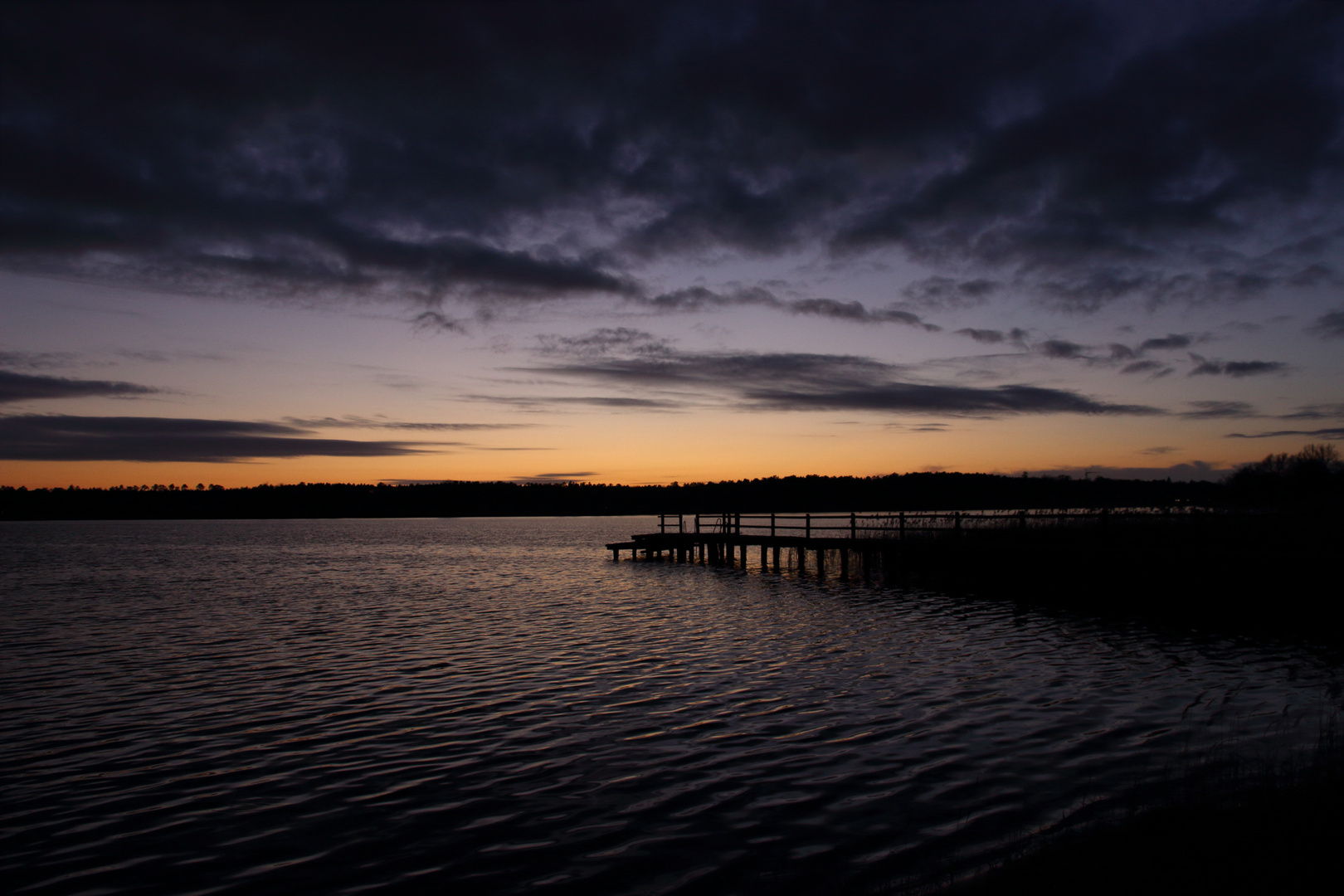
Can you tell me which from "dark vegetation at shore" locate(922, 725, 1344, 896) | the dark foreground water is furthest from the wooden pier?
"dark vegetation at shore" locate(922, 725, 1344, 896)

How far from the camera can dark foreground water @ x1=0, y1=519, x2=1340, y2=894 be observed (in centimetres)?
790

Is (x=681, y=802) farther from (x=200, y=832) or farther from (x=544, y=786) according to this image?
(x=200, y=832)

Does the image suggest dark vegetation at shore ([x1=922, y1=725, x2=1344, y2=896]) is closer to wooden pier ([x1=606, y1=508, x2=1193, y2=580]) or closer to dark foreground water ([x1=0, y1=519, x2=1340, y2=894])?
dark foreground water ([x1=0, y1=519, x2=1340, y2=894])

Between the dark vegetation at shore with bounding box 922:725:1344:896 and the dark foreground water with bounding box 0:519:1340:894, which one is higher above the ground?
the dark vegetation at shore with bounding box 922:725:1344:896

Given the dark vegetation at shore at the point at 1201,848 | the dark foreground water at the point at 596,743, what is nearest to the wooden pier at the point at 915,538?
the dark foreground water at the point at 596,743

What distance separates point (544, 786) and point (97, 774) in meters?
6.27

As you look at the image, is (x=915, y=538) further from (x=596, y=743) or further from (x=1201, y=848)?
(x=1201, y=848)

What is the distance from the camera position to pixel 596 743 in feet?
39.0

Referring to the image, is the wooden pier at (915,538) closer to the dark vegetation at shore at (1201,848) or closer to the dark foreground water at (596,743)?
the dark foreground water at (596,743)

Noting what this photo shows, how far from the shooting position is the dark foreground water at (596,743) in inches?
311

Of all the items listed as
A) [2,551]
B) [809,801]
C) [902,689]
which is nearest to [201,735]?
[809,801]

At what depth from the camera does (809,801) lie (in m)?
9.27

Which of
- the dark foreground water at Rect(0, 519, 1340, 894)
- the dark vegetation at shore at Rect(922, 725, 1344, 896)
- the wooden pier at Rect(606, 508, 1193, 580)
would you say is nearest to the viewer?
the dark vegetation at shore at Rect(922, 725, 1344, 896)

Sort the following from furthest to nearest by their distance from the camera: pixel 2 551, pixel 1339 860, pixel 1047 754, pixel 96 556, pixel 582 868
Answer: pixel 2 551
pixel 96 556
pixel 1047 754
pixel 582 868
pixel 1339 860
